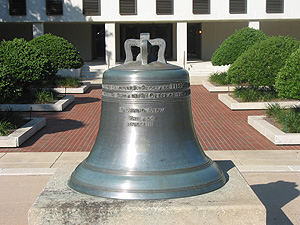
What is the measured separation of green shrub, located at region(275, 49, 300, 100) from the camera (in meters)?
11.1

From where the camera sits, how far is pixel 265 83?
1498cm

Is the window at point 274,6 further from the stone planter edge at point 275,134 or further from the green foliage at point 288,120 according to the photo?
the stone planter edge at point 275,134

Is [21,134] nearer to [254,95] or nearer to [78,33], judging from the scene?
[254,95]

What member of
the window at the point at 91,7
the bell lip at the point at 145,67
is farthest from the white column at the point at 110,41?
the bell lip at the point at 145,67

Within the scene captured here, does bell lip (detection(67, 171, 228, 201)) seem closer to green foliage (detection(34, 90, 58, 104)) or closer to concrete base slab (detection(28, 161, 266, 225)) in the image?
concrete base slab (detection(28, 161, 266, 225))

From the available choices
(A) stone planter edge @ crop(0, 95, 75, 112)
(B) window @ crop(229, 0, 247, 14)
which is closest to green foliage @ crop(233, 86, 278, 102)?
(A) stone planter edge @ crop(0, 95, 75, 112)

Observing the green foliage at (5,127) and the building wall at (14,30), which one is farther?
the building wall at (14,30)

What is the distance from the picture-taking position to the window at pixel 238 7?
99.0 ft

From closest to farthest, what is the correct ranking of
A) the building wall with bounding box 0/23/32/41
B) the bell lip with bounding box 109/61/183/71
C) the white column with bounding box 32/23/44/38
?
the bell lip with bounding box 109/61/183/71 < the white column with bounding box 32/23/44/38 < the building wall with bounding box 0/23/32/41

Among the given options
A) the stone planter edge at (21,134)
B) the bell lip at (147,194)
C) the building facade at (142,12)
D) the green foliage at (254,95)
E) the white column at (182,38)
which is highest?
the building facade at (142,12)

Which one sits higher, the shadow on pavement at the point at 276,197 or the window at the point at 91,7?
the window at the point at 91,7

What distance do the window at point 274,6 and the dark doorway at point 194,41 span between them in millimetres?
6130

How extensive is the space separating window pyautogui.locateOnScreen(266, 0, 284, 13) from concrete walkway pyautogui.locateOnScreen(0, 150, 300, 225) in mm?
22450

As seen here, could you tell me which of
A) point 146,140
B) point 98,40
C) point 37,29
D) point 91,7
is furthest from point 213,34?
point 146,140
